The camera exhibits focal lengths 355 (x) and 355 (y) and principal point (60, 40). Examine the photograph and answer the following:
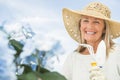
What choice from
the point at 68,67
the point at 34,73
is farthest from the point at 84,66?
the point at 34,73

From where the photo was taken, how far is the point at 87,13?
7.11ft

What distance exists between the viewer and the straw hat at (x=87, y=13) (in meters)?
2.21

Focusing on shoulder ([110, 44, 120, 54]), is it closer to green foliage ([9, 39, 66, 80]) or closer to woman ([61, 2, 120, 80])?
woman ([61, 2, 120, 80])

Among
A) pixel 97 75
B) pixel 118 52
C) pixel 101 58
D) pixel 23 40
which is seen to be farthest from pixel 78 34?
pixel 23 40

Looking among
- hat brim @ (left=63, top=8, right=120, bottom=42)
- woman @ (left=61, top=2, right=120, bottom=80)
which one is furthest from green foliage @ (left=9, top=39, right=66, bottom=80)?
hat brim @ (left=63, top=8, right=120, bottom=42)

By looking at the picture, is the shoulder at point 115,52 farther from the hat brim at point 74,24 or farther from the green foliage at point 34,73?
the green foliage at point 34,73

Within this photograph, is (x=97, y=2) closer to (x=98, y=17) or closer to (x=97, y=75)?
(x=98, y=17)

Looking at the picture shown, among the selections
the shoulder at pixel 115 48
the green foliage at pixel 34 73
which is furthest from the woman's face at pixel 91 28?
the green foliage at pixel 34 73

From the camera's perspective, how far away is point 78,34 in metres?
2.30

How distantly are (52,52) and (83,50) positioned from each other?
1687mm

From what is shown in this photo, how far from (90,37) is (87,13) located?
148mm

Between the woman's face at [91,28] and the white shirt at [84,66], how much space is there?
0.13 metres

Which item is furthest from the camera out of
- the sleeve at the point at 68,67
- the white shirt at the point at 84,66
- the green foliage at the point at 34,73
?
the sleeve at the point at 68,67

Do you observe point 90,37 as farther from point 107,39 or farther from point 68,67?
point 68,67
